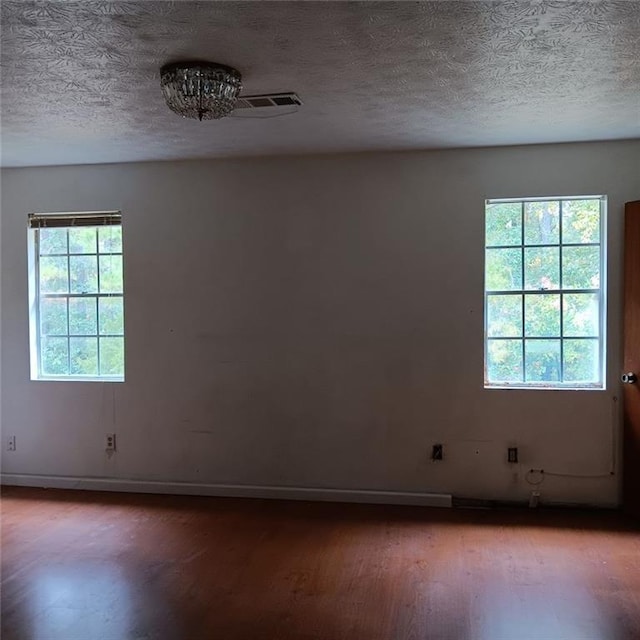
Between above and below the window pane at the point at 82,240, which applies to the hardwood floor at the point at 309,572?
below

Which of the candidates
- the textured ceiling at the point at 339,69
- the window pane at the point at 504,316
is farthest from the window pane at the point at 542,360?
the textured ceiling at the point at 339,69

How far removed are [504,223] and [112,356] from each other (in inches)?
121

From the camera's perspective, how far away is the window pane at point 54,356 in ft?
15.4

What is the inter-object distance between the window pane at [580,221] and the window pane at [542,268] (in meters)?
0.14

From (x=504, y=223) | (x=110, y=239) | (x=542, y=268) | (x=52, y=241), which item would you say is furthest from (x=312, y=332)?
(x=52, y=241)

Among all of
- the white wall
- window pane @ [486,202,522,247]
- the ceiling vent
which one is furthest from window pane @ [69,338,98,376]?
window pane @ [486,202,522,247]

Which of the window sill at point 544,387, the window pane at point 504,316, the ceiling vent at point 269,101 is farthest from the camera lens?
the window pane at point 504,316

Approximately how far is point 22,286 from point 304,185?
2373 mm

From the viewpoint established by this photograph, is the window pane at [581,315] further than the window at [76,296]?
No

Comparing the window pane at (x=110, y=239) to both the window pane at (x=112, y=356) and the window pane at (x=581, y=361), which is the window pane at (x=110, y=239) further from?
the window pane at (x=581, y=361)

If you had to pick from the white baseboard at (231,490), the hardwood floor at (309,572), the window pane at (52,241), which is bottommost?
the hardwood floor at (309,572)

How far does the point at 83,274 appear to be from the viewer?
15.3 feet

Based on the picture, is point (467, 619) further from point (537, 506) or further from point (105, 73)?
point (105, 73)

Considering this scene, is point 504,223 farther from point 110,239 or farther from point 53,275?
point 53,275
